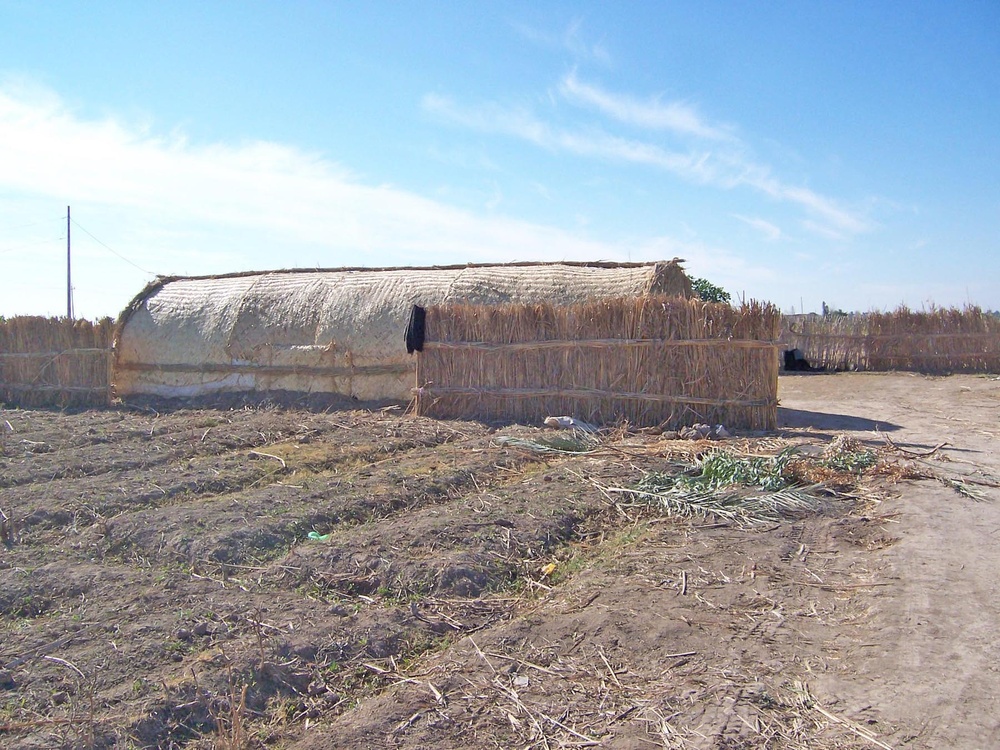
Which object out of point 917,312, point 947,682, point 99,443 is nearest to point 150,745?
point 947,682

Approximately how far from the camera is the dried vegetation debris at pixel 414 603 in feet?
9.16

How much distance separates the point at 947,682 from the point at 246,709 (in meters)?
2.62

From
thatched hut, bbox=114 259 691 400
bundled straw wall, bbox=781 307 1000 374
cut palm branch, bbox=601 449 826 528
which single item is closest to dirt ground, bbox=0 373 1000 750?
cut palm branch, bbox=601 449 826 528

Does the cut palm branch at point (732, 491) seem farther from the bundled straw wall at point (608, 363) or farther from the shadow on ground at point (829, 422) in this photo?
the shadow on ground at point (829, 422)

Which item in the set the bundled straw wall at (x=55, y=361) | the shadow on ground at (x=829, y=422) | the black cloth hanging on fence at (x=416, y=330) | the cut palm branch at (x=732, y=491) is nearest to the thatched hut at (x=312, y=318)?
the bundled straw wall at (x=55, y=361)

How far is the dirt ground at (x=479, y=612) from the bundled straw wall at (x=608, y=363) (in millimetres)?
2086

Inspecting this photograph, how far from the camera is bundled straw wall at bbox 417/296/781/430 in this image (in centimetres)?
855

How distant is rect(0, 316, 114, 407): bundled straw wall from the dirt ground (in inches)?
249

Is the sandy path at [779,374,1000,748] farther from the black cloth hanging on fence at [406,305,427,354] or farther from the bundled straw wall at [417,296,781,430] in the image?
the black cloth hanging on fence at [406,305,427,354]

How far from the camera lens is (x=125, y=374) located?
13320mm

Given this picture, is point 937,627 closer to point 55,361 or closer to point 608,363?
point 608,363

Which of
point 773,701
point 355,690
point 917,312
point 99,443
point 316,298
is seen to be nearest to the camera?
point 773,701

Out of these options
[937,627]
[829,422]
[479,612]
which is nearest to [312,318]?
[829,422]

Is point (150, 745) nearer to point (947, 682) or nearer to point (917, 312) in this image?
point (947, 682)
